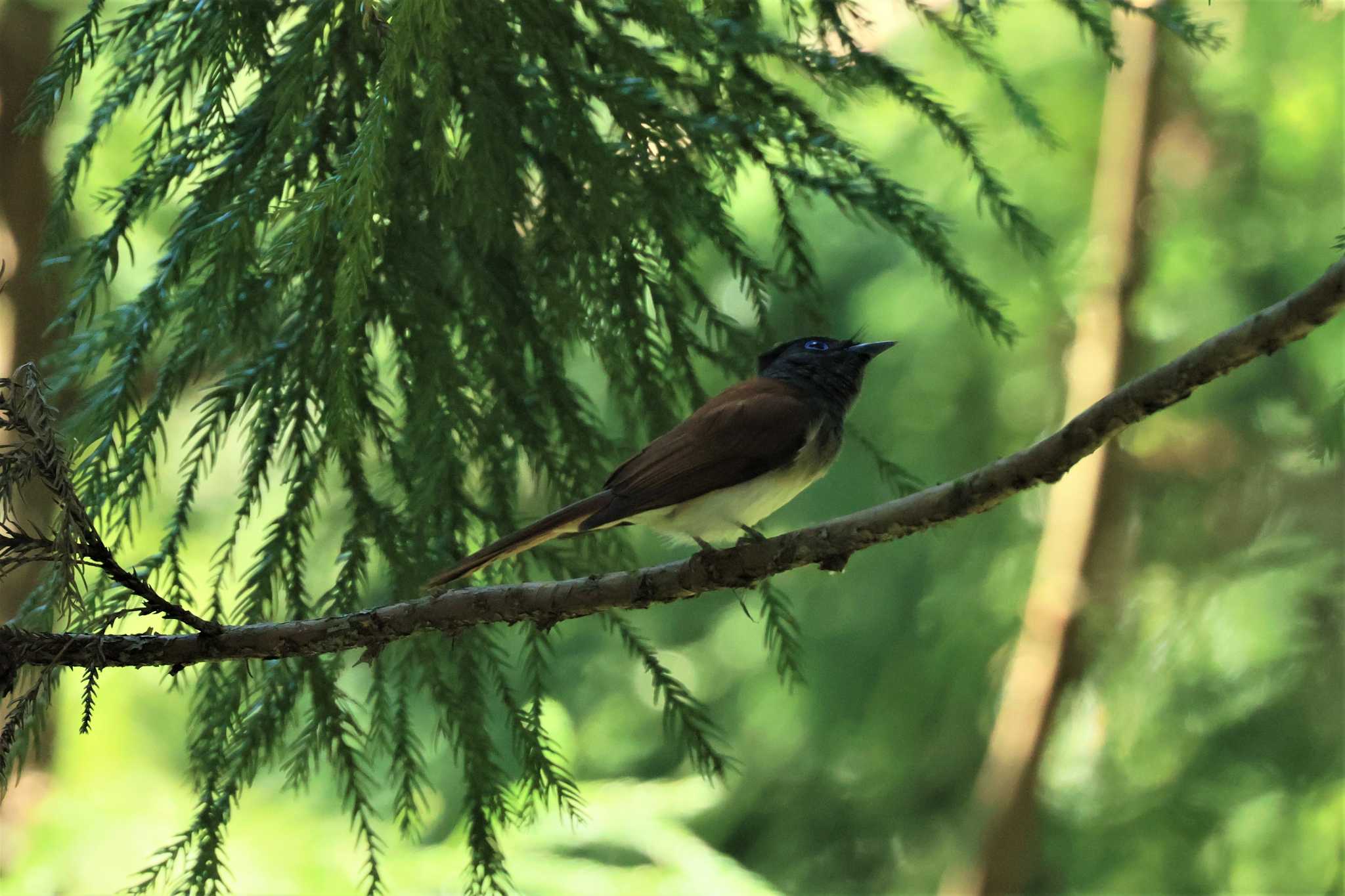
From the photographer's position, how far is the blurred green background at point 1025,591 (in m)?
5.11

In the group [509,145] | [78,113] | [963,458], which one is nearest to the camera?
[509,145]

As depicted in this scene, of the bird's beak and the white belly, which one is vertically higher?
the bird's beak

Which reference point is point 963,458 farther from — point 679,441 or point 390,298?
point 390,298

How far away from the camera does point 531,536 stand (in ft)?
7.52

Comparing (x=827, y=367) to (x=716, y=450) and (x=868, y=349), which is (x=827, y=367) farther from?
(x=716, y=450)

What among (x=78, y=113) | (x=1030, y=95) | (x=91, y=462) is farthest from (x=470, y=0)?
(x=1030, y=95)

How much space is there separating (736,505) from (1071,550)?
2877 mm

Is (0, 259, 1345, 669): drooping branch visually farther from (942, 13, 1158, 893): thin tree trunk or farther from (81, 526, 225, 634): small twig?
(942, 13, 1158, 893): thin tree trunk

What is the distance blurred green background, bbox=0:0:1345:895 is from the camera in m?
5.11

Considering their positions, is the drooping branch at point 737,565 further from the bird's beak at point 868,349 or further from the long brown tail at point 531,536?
the bird's beak at point 868,349

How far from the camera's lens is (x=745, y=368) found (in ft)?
8.83

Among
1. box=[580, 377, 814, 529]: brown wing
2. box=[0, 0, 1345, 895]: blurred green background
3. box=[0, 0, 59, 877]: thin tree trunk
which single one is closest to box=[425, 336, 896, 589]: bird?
box=[580, 377, 814, 529]: brown wing

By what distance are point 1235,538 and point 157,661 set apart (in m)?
5.21

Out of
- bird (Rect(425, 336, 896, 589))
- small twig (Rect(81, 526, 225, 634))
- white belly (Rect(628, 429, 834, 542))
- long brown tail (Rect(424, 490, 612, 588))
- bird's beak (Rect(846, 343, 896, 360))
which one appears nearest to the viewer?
small twig (Rect(81, 526, 225, 634))
